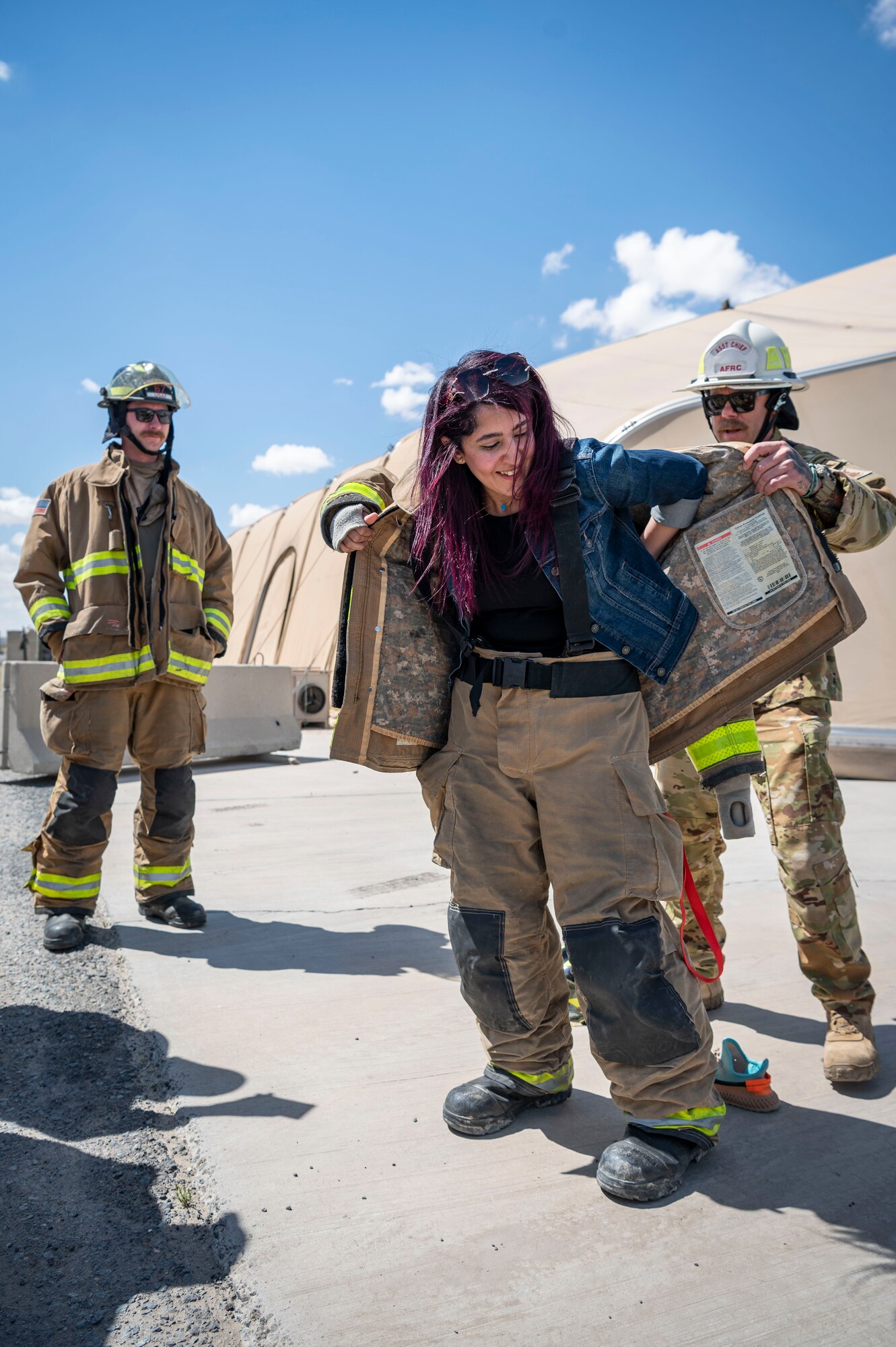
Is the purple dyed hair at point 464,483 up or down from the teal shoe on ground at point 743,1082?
up

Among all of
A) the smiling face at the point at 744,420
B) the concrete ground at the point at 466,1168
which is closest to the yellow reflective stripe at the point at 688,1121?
the concrete ground at the point at 466,1168

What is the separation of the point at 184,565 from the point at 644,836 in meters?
2.56

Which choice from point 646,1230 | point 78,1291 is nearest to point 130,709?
point 78,1291

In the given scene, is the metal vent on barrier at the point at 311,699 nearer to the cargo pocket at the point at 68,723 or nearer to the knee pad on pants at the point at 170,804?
the knee pad on pants at the point at 170,804

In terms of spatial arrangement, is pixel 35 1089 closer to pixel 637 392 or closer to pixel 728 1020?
pixel 728 1020

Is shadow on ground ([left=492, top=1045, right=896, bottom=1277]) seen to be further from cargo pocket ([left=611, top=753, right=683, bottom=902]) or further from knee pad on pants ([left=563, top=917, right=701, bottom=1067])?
cargo pocket ([left=611, top=753, right=683, bottom=902])

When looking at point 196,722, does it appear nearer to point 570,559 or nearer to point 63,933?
point 63,933

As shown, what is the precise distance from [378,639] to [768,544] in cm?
95

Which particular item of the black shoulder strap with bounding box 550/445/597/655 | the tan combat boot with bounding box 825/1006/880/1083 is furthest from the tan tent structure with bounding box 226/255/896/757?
the tan combat boot with bounding box 825/1006/880/1083

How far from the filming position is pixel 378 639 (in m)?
2.34

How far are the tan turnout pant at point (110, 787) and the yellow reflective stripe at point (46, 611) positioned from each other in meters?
0.26

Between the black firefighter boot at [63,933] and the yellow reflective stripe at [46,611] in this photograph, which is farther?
the yellow reflective stripe at [46,611]

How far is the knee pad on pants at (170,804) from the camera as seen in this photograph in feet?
12.8

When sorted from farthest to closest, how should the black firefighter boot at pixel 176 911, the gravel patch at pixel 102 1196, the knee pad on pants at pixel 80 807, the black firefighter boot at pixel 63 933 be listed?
1. the black firefighter boot at pixel 176 911
2. the knee pad on pants at pixel 80 807
3. the black firefighter boot at pixel 63 933
4. the gravel patch at pixel 102 1196
